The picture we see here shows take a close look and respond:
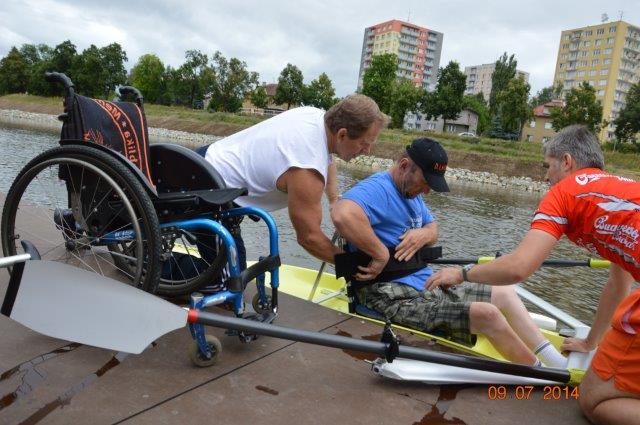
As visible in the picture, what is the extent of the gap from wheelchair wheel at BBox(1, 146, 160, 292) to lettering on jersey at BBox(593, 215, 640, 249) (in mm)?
2263

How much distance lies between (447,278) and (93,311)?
194cm

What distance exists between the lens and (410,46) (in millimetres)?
151125

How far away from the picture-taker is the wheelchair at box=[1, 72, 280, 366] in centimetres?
272

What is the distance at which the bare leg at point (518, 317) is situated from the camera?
10.5ft

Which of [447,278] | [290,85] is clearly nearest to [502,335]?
[447,278]

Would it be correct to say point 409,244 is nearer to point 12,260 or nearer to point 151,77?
point 12,260

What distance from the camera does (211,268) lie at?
128 inches

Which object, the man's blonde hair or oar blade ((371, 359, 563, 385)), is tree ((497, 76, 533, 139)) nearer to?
the man's blonde hair

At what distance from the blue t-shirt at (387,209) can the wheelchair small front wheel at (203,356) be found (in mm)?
1221

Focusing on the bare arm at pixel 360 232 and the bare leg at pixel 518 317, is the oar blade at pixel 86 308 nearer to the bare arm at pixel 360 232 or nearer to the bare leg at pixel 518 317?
the bare arm at pixel 360 232

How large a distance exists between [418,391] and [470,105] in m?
92.6

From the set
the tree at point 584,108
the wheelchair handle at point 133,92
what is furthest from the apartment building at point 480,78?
the wheelchair handle at point 133,92

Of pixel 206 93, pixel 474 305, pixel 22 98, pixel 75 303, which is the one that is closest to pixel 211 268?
pixel 75 303
